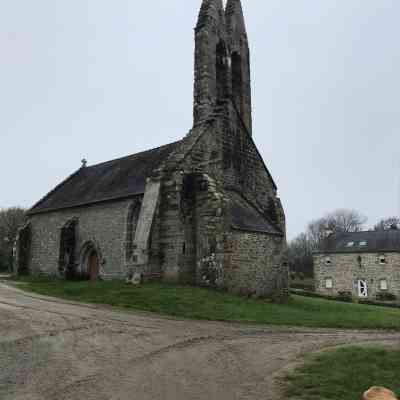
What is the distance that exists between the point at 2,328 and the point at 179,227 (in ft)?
29.9

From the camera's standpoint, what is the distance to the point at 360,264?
41.1 m

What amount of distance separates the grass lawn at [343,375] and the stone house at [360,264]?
34.5 metres

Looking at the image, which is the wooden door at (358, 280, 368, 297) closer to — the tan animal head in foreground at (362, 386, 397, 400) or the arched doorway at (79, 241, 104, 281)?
the arched doorway at (79, 241, 104, 281)

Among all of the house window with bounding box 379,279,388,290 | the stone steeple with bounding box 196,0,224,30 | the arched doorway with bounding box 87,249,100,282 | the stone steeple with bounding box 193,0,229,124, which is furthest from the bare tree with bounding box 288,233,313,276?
the stone steeple with bounding box 196,0,224,30

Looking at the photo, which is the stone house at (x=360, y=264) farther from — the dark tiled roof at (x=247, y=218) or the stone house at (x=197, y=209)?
the dark tiled roof at (x=247, y=218)

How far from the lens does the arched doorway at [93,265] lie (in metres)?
22.8

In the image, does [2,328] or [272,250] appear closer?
[2,328]

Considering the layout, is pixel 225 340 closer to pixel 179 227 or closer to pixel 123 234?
pixel 179 227

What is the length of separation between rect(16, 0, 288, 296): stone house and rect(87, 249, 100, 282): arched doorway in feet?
0.28

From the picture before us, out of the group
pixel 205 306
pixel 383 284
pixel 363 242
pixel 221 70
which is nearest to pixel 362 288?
pixel 383 284

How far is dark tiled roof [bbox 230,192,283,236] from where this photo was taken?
18.0 metres

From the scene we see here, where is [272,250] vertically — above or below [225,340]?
above

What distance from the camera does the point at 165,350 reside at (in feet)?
24.5

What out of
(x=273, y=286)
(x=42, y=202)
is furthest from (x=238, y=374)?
(x=42, y=202)
